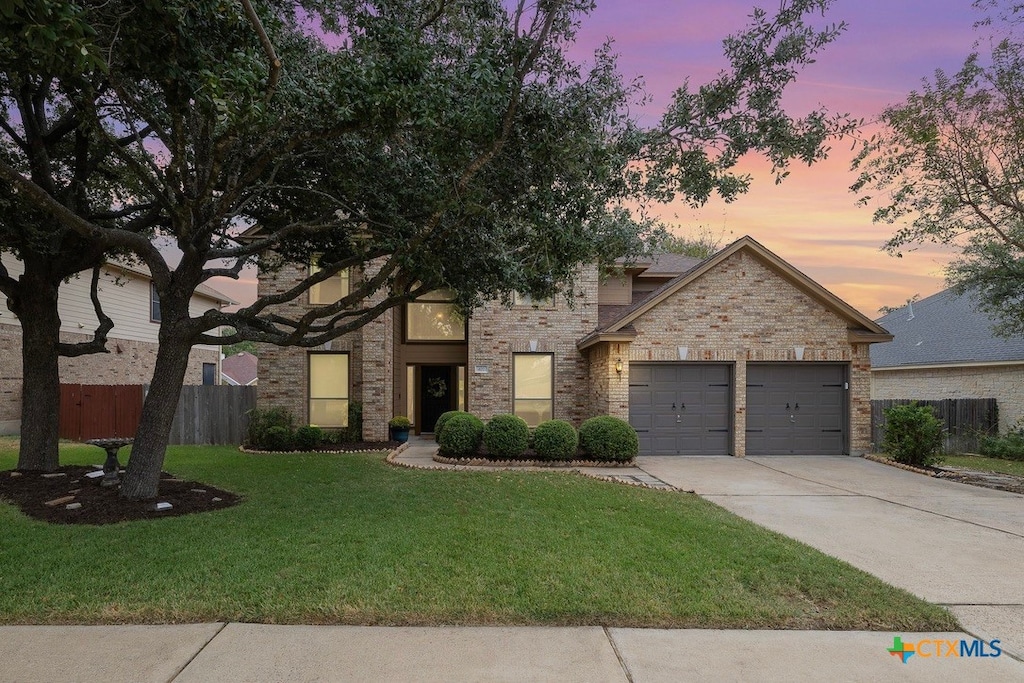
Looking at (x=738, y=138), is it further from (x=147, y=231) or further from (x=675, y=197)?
(x=147, y=231)

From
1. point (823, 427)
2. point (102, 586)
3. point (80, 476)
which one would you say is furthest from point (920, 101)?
point (80, 476)

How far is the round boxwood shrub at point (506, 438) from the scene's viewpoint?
12.5 metres

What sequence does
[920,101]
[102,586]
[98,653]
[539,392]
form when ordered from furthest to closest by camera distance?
[539,392] < [920,101] < [102,586] < [98,653]

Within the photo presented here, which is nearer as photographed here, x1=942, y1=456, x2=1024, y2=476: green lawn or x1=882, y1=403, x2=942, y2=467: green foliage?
x1=882, y1=403, x2=942, y2=467: green foliage

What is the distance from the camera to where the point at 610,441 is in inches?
487

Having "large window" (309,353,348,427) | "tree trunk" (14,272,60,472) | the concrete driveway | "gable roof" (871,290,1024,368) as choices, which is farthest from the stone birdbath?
"gable roof" (871,290,1024,368)

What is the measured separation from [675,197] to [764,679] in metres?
6.97

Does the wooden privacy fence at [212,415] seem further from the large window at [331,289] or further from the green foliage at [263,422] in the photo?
the large window at [331,289]

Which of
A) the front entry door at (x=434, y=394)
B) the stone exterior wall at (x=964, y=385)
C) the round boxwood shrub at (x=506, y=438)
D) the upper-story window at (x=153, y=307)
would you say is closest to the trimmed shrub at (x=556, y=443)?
the round boxwood shrub at (x=506, y=438)

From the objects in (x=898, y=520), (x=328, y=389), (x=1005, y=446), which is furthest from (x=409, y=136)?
(x=1005, y=446)

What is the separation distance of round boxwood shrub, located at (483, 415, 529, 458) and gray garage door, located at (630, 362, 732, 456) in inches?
119

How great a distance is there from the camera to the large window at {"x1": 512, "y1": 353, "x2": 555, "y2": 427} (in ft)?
52.8

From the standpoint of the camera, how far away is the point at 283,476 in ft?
35.1

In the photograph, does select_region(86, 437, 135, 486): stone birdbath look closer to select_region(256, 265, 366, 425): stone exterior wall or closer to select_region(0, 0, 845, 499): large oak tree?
select_region(0, 0, 845, 499): large oak tree
